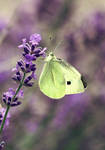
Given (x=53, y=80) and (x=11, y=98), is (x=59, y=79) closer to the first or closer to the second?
(x=53, y=80)

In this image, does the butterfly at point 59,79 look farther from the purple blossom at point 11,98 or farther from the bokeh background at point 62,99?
the bokeh background at point 62,99

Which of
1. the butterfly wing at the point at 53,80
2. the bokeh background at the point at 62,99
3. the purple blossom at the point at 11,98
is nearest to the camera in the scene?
the purple blossom at the point at 11,98

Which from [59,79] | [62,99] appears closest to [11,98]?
[59,79]

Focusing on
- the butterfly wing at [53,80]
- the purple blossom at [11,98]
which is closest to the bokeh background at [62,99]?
the butterfly wing at [53,80]

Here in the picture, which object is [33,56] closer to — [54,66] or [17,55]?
[54,66]

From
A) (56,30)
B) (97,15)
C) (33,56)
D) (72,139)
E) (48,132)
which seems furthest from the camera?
(97,15)

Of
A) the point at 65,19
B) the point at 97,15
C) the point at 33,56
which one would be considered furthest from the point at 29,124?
the point at 33,56

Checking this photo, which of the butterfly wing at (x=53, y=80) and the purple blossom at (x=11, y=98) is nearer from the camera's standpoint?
the purple blossom at (x=11, y=98)
